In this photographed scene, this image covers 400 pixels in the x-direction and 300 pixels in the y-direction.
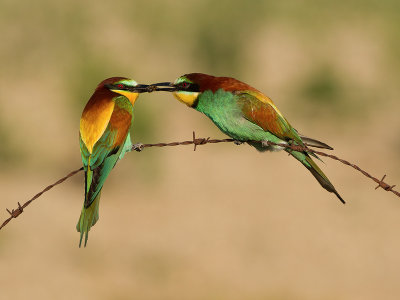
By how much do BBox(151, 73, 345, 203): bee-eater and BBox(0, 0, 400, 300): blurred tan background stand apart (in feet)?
13.7

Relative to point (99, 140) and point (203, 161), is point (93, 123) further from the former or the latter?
point (203, 161)

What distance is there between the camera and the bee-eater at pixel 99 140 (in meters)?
3.19

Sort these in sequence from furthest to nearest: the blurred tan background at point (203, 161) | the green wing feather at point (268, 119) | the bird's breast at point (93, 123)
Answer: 1. the blurred tan background at point (203, 161)
2. the green wing feather at point (268, 119)
3. the bird's breast at point (93, 123)

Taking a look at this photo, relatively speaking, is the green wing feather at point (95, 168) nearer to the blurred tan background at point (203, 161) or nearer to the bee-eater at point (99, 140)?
the bee-eater at point (99, 140)

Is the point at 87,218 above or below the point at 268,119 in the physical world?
below

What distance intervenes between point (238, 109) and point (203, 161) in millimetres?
6896

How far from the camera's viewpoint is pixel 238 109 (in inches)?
136

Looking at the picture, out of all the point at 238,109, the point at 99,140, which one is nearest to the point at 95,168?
the point at 99,140

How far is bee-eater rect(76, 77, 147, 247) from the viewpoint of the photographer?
3.19 m

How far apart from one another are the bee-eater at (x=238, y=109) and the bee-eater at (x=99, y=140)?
23 cm

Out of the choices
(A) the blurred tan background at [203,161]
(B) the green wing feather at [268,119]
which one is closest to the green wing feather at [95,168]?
(B) the green wing feather at [268,119]

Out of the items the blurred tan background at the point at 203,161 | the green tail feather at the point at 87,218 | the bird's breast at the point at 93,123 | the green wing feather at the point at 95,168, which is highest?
the bird's breast at the point at 93,123

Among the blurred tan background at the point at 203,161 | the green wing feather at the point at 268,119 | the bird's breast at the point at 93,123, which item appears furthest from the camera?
the blurred tan background at the point at 203,161

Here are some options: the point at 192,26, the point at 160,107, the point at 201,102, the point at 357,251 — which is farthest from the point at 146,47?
Answer: the point at 201,102
